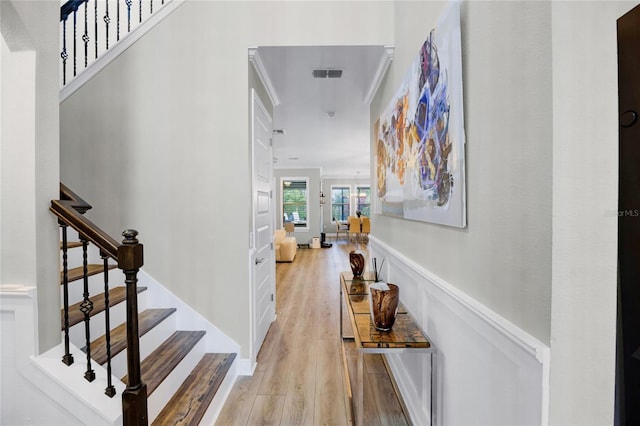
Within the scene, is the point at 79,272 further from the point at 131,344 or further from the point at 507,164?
the point at 507,164

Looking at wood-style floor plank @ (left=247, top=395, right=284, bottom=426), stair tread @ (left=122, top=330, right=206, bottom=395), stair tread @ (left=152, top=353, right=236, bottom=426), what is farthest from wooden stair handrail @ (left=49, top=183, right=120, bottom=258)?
wood-style floor plank @ (left=247, top=395, right=284, bottom=426)

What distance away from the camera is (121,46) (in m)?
2.44

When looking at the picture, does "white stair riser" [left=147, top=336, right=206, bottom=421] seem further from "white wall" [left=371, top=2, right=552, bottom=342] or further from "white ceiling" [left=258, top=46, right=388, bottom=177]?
"white ceiling" [left=258, top=46, right=388, bottom=177]

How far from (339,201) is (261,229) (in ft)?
33.7

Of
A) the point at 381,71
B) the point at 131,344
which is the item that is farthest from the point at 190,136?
the point at 381,71

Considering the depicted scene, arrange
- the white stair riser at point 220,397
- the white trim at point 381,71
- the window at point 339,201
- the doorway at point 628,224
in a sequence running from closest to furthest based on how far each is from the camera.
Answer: the doorway at point 628,224 < the white stair riser at point 220,397 < the white trim at point 381,71 < the window at point 339,201

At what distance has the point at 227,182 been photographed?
95.7 inches

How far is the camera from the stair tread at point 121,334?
5.50 feet

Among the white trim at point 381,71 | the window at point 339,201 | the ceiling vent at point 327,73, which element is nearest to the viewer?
the white trim at point 381,71

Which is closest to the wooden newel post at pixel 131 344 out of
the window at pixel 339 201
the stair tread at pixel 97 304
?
the stair tread at pixel 97 304

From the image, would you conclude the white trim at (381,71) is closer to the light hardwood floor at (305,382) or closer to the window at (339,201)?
the light hardwood floor at (305,382)

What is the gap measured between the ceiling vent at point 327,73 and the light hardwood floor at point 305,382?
8.98ft

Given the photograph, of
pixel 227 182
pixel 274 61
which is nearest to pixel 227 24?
pixel 274 61

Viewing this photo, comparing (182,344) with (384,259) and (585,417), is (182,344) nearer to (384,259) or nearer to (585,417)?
(384,259)
